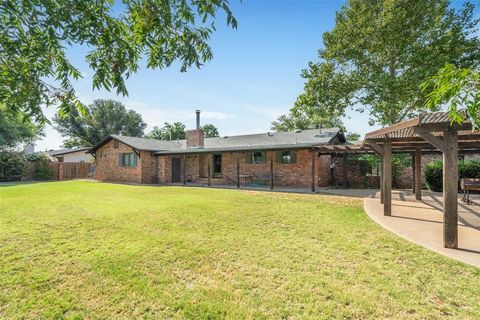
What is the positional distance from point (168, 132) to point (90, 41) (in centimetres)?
5041

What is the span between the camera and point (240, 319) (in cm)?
268

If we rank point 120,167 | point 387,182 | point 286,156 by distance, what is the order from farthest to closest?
point 120,167
point 286,156
point 387,182

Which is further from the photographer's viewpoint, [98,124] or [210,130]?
[210,130]

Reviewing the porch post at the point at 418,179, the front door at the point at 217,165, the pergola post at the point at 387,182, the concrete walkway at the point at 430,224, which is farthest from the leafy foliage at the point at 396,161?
the front door at the point at 217,165

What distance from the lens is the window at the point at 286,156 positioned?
15.3 metres

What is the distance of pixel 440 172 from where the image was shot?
13.1 metres

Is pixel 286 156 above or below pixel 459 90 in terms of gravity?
above


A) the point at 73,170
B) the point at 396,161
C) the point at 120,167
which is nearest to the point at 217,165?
the point at 120,167

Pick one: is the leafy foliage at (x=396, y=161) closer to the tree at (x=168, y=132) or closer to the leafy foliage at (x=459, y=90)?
the leafy foliage at (x=459, y=90)

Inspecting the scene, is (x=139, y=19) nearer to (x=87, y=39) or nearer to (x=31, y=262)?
(x=87, y=39)

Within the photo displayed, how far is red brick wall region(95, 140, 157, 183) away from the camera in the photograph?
19.1 metres

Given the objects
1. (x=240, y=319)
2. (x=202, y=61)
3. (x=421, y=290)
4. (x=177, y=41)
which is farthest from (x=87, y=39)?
(x=421, y=290)

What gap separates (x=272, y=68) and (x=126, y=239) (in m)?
9.07

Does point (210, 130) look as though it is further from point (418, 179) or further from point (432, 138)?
point (432, 138)
